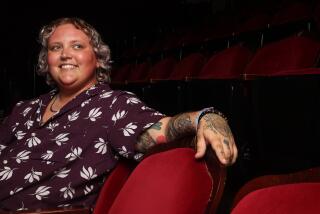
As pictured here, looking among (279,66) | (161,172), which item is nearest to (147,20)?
(279,66)

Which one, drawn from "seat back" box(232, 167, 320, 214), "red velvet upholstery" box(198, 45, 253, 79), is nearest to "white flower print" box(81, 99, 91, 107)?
"seat back" box(232, 167, 320, 214)

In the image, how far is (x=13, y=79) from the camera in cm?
120

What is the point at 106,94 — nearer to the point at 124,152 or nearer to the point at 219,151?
the point at 124,152

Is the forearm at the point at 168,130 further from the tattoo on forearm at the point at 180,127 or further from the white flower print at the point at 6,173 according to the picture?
the white flower print at the point at 6,173

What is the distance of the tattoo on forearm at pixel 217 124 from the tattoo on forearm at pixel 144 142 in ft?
0.23

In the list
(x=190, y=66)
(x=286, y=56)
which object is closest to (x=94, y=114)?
(x=286, y=56)

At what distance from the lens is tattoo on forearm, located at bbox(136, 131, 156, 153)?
0.97 ft

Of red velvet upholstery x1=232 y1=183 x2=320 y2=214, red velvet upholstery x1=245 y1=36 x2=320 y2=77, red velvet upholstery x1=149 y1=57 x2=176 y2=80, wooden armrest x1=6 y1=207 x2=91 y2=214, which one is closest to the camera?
red velvet upholstery x1=232 y1=183 x2=320 y2=214

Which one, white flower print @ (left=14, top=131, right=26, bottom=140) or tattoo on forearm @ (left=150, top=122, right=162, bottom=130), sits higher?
tattoo on forearm @ (left=150, top=122, right=162, bottom=130)

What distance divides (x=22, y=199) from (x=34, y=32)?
115 cm

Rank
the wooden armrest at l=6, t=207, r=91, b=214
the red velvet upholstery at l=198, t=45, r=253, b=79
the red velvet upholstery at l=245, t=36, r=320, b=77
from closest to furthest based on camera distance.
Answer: the wooden armrest at l=6, t=207, r=91, b=214, the red velvet upholstery at l=245, t=36, r=320, b=77, the red velvet upholstery at l=198, t=45, r=253, b=79

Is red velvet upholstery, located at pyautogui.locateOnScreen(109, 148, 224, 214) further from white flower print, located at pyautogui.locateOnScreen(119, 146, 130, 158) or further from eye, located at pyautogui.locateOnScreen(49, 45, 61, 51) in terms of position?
eye, located at pyautogui.locateOnScreen(49, 45, 61, 51)

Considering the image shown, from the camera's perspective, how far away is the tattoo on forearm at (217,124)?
0.21 m

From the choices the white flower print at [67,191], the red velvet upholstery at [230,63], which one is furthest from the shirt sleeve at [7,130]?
the red velvet upholstery at [230,63]
